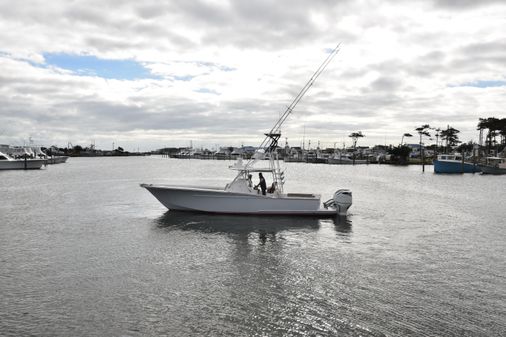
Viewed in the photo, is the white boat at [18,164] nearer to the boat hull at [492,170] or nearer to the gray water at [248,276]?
the gray water at [248,276]

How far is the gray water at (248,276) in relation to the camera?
35.3 ft

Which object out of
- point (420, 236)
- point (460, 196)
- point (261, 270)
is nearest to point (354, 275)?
point (261, 270)

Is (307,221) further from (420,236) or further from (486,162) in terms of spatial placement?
(486,162)

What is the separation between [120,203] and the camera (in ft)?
112

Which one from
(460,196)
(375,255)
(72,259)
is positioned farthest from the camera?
(460,196)

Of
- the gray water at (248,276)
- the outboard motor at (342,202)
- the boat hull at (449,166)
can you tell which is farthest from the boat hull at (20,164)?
the boat hull at (449,166)

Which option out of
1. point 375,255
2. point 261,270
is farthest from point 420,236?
point 261,270

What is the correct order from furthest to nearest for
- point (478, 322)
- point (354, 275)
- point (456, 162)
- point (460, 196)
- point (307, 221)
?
point (456, 162)
point (460, 196)
point (307, 221)
point (354, 275)
point (478, 322)

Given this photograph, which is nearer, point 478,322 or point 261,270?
point 478,322

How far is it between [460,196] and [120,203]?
3431 centimetres

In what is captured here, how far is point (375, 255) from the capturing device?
1784cm

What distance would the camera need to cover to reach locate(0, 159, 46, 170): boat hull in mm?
83875

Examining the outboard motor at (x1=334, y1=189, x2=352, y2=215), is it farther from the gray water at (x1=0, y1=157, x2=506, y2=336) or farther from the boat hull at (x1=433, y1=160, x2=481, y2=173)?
the boat hull at (x1=433, y1=160, x2=481, y2=173)

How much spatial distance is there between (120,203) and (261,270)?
2183cm
